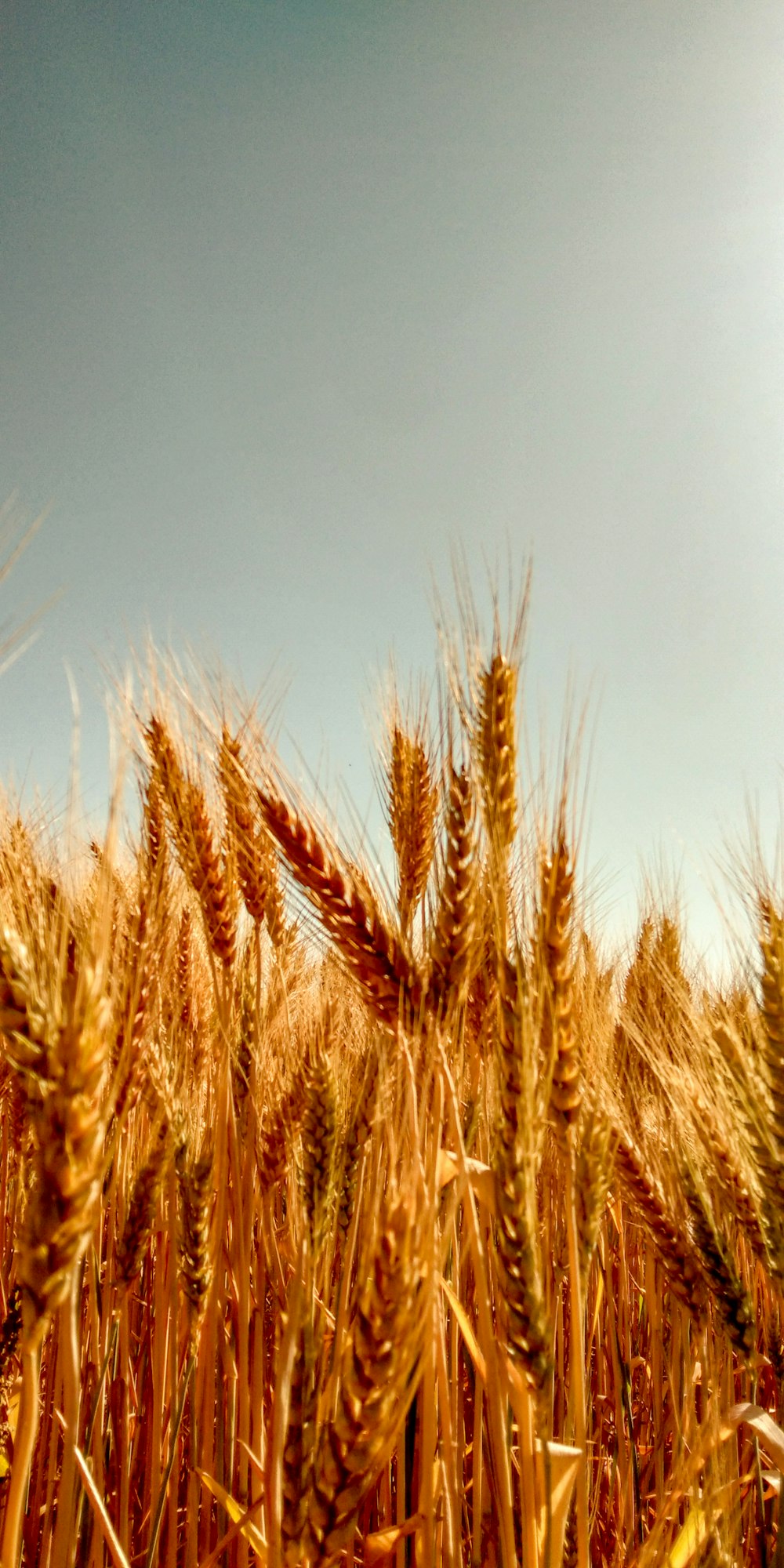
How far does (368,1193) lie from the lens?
174 cm

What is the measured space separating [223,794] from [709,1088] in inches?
49.6

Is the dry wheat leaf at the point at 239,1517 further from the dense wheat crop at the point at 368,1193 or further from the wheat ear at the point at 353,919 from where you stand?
the wheat ear at the point at 353,919

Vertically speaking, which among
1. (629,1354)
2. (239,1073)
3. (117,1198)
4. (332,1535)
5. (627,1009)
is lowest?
(629,1354)

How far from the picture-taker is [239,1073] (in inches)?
71.5

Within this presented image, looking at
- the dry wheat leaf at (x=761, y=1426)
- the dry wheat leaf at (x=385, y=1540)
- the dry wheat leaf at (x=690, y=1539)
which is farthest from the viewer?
the dry wheat leaf at (x=761, y=1426)

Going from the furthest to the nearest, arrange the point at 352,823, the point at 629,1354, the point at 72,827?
the point at 629,1354 < the point at 352,823 < the point at 72,827

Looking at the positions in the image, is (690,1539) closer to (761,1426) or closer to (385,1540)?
(761,1426)

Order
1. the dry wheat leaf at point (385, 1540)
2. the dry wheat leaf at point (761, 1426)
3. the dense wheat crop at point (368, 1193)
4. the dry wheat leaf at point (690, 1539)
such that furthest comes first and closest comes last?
A: the dry wheat leaf at point (761, 1426) → the dry wheat leaf at point (385, 1540) → the dry wheat leaf at point (690, 1539) → the dense wheat crop at point (368, 1193)

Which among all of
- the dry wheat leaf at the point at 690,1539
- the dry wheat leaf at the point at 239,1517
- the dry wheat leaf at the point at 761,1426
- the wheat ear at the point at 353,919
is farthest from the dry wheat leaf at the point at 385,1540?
the wheat ear at the point at 353,919

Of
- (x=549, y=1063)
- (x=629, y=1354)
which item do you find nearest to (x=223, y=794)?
(x=549, y=1063)

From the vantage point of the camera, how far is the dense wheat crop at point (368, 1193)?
29.2 inches

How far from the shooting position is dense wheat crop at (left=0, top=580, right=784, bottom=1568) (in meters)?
0.74

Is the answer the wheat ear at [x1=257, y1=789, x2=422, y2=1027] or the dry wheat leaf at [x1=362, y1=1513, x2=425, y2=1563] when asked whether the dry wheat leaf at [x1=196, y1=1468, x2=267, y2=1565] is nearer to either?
the dry wheat leaf at [x1=362, y1=1513, x2=425, y2=1563]

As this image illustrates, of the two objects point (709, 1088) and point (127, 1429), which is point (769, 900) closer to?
point (709, 1088)
